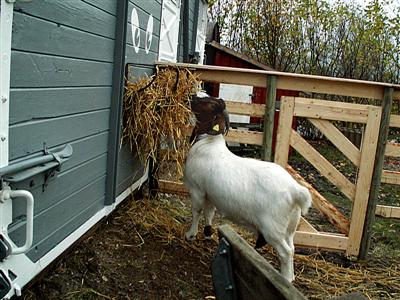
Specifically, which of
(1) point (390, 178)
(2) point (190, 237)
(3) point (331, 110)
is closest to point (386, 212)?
(1) point (390, 178)

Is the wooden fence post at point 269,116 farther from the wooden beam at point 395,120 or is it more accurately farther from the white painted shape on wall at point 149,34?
the white painted shape on wall at point 149,34

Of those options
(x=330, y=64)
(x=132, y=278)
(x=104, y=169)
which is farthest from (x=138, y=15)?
(x=330, y=64)

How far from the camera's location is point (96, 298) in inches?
121

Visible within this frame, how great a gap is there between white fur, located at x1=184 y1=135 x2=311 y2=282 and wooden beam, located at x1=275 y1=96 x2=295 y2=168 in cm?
64

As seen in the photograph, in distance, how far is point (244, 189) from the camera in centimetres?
357

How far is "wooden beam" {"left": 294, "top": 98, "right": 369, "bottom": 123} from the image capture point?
4273mm

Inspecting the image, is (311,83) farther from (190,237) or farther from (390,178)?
(190,237)

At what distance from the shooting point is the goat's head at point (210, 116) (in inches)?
159

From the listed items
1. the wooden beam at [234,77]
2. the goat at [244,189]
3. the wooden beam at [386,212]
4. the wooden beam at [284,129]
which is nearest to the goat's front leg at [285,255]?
the goat at [244,189]

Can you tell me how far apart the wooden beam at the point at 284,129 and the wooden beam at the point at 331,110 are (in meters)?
0.07

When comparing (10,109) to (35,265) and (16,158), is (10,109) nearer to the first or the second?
(16,158)

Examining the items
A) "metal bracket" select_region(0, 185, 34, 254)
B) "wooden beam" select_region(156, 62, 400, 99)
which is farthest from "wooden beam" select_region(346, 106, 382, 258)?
"metal bracket" select_region(0, 185, 34, 254)

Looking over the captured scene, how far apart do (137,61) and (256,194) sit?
178 centimetres

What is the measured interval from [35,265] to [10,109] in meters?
0.99
